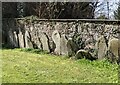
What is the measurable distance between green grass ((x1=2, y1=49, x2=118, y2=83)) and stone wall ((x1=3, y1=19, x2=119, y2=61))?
644 mm

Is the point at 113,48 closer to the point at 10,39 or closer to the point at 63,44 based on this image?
the point at 63,44

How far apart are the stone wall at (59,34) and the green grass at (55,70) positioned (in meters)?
0.64

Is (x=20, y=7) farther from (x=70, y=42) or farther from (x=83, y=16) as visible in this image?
(x=70, y=42)

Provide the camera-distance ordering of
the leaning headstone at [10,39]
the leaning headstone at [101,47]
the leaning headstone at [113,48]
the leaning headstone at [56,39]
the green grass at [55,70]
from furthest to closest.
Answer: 1. the leaning headstone at [10,39]
2. the leaning headstone at [56,39]
3. the leaning headstone at [101,47]
4. the leaning headstone at [113,48]
5. the green grass at [55,70]

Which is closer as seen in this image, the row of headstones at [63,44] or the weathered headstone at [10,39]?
the row of headstones at [63,44]

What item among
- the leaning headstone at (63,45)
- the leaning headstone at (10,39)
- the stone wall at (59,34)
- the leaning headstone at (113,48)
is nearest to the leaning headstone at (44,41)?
the stone wall at (59,34)

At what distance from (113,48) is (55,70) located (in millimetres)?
1553

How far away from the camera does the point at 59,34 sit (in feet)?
28.3

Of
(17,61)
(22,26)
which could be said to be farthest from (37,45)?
(17,61)

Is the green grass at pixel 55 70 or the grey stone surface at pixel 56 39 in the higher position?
the grey stone surface at pixel 56 39

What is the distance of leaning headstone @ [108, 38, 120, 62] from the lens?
6535mm

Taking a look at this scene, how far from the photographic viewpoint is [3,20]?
1173 cm

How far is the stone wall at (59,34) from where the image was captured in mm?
7332

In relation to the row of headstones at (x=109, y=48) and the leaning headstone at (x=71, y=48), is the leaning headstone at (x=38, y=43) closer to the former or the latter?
the leaning headstone at (x=71, y=48)
